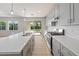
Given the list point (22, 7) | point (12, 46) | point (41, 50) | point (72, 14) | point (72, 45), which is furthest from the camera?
point (22, 7)

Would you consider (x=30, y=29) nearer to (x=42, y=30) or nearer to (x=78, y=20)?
(x=42, y=30)

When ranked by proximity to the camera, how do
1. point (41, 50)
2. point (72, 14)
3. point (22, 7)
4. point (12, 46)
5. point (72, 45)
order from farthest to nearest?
point (22, 7) → point (41, 50) → point (72, 14) → point (72, 45) → point (12, 46)

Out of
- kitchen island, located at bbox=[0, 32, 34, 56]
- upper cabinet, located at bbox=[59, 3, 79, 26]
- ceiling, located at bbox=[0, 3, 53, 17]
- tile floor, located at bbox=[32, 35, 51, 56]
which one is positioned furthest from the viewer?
ceiling, located at bbox=[0, 3, 53, 17]

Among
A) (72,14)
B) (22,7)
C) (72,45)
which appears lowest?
(72,45)

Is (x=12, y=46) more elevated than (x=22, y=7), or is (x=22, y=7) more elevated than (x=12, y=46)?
(x=22, y=7)

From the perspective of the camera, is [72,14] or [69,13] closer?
[72,14]

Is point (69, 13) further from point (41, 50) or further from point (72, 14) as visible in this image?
point (41, 50)

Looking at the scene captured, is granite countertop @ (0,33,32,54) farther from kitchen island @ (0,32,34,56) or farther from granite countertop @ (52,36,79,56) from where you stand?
granite countertop @ (52,36,79,56)

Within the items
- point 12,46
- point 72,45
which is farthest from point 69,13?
point 12,46

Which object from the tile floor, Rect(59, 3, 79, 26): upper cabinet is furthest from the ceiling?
Rect(59, 3, 79, 26): upper cabinet

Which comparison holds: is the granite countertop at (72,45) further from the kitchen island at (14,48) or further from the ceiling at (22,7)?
the ceiling at (22,7)

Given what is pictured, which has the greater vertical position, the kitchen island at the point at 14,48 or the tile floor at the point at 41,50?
the kitchen island at the point at 14,48

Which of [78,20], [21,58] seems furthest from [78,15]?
[21,58]

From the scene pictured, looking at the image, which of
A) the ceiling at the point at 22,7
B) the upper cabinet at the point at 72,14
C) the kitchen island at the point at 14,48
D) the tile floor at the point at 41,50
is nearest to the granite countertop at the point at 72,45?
the upper cabinet at the point at 72,14
